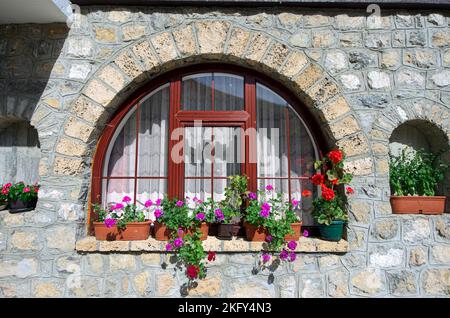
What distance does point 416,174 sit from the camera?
266cm

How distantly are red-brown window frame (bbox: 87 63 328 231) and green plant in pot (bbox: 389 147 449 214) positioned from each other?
2.38 feet

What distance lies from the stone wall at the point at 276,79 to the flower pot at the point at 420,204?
7 centimetres

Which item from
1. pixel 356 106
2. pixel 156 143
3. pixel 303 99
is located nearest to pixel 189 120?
pixel 156 143

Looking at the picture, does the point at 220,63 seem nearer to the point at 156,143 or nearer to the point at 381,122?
the point at 156,143

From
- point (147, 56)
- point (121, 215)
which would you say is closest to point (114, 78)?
point (147, 56)

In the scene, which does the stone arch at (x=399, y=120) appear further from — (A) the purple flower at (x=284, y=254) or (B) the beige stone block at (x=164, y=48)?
(B) the beige stone block at (x=164, y=48)

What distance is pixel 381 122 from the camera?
103 inches

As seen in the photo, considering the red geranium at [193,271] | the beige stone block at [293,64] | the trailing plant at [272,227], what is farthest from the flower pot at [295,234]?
the beige stone block at [293,64]

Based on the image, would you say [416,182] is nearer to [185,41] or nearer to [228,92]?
[228,92]

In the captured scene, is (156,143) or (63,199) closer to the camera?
(63,199)

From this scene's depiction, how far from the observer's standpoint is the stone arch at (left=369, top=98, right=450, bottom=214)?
2578 millimetres

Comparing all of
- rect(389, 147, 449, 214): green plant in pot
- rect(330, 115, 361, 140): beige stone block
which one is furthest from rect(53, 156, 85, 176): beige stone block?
rect(389, 147, 449, 214): green plant in pot

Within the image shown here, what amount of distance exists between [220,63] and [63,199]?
1968 millimetres

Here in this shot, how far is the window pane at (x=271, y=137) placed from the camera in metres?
2.96
